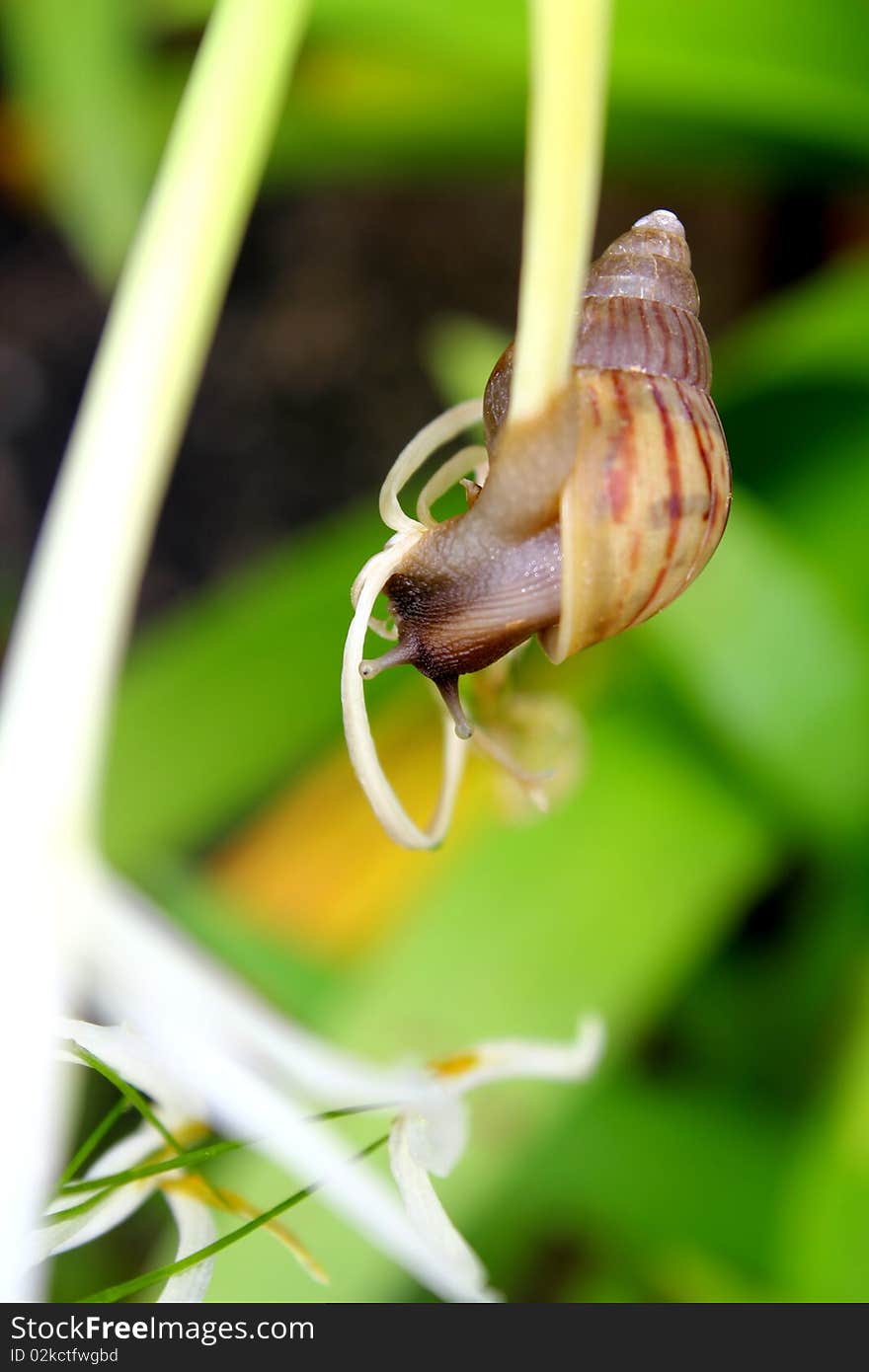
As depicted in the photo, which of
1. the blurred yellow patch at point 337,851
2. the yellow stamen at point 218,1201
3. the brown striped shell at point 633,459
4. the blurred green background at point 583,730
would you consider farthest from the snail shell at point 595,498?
the blurred yellow patch at point 337,851

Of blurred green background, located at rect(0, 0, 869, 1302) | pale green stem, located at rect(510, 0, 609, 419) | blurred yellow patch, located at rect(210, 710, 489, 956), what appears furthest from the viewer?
blurred yellow patch, located at rect(210, 710, 489, 956)

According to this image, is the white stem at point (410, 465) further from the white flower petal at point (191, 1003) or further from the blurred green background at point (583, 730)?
the blurred green background at point (583, 730)

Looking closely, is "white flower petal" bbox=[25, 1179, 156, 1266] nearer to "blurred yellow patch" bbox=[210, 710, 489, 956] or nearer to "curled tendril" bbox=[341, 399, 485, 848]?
"curled tendril" bbox=[341, 399, 485, 848]

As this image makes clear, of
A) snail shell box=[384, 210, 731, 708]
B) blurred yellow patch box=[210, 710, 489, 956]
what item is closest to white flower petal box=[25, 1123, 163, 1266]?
snail shell box=[384, 210, 731, 708]

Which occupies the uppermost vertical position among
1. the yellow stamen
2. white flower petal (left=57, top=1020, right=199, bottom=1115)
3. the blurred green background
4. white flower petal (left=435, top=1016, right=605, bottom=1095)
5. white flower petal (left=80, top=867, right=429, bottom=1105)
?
the blurred green background

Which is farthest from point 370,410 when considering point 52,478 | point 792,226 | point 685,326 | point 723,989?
point 685,326

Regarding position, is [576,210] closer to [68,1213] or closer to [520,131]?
[68,1213]

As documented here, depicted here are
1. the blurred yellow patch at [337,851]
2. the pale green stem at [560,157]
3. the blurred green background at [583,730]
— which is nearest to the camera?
the pale green stem at [560,157]
